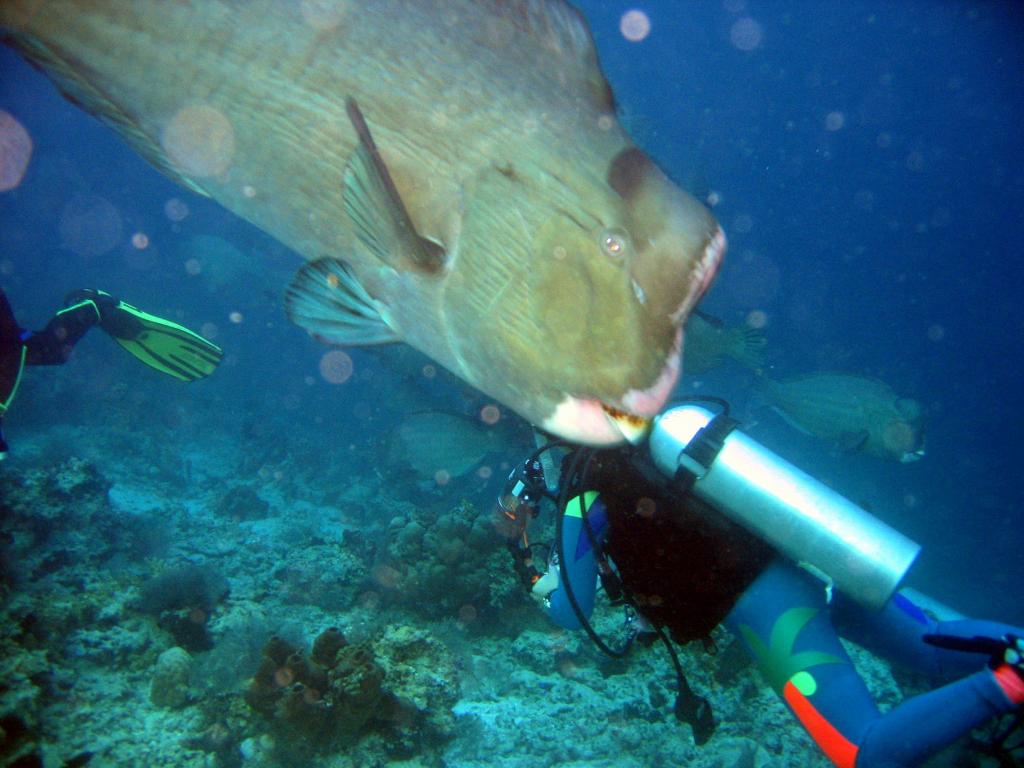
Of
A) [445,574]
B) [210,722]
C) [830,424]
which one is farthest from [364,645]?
[830,424]

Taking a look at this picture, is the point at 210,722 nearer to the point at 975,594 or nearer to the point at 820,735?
the point at 820,735

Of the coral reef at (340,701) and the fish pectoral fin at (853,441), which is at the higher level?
the fish pectoral fin at (853,441)

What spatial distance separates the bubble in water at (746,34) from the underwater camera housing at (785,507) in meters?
34.1

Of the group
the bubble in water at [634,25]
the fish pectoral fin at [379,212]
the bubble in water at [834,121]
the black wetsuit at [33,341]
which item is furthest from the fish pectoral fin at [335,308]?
the bubble in water at [834,121]

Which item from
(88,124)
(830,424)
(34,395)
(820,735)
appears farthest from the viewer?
(88,124)

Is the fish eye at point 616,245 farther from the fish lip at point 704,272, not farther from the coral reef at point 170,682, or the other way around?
the coral reef at point 170,682

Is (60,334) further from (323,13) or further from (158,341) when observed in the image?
(323,13)

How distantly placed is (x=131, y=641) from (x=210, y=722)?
121 centimetres

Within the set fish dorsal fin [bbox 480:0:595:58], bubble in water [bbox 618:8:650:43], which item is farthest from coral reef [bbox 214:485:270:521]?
bubble in water [bbox 618:8:650:43]

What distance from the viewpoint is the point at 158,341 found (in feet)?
17.2

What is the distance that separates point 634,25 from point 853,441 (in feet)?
102

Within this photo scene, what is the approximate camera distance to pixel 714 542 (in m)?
3.03

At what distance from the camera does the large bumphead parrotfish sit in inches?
47.6

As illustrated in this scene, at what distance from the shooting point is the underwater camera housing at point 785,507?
2.72 meters
